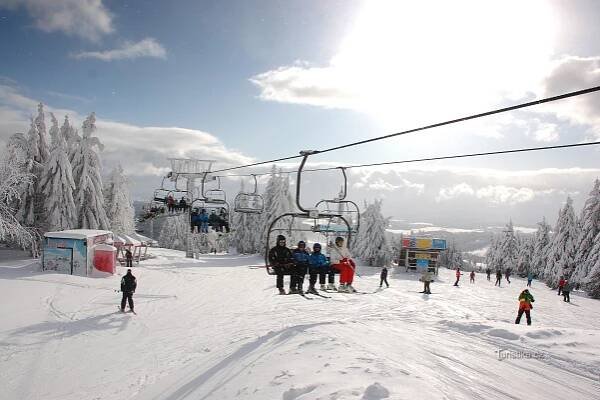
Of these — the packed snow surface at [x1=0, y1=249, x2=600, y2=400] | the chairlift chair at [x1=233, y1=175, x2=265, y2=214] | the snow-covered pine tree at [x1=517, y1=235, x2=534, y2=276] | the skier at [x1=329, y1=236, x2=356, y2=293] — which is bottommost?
the snow-covered pine tree at [x1=517, y1=235, x2=534, y2=276]

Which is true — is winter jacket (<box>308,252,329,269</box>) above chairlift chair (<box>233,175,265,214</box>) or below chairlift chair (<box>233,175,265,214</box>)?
below

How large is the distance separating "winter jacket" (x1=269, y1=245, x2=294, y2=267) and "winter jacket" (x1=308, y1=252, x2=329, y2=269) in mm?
980

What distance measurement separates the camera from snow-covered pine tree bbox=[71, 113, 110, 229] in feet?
104

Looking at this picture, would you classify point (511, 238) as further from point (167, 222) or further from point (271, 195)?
point (167, 222)

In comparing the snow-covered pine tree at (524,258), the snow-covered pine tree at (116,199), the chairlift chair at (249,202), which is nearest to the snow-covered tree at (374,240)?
the snow-covered pine tree at (524,258)

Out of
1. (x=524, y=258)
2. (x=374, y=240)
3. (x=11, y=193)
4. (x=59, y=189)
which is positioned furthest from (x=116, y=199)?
(x=524, y=258)

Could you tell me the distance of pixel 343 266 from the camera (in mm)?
12367

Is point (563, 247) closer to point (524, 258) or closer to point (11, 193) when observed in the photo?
point (524, 258)

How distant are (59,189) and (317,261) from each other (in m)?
26.3

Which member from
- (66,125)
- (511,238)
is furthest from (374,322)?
(511,238)

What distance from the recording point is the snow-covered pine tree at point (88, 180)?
3164 centimetres

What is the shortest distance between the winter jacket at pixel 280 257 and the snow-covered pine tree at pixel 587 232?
3538 cm

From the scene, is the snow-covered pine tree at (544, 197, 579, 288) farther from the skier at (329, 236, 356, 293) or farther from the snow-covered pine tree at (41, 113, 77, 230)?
the snow-covered pine tree at (41, 113, 77, 230)

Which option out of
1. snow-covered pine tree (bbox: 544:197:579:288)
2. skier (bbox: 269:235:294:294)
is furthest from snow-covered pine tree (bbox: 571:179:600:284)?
skier (bbox: 269:235:294:294)
